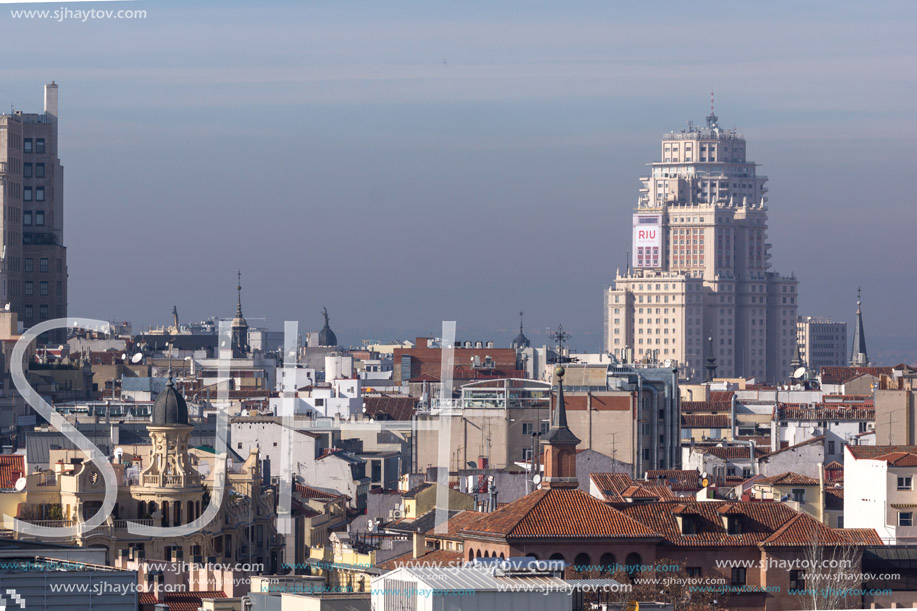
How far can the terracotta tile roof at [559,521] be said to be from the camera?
30.4m

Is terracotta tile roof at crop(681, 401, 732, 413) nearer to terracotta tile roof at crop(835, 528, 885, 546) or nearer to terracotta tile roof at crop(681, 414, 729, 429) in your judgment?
terracotta tile roof at crop(681, 414, 729, 429)

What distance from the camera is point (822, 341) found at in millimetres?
185750

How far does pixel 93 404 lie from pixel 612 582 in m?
34.9

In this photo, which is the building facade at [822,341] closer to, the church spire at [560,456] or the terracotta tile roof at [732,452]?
the terracotta tile roof at [732,452]

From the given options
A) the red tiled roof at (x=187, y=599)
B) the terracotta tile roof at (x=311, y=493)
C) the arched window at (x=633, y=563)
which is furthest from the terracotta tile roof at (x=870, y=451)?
the red tiled roof at (x=187, y=599)

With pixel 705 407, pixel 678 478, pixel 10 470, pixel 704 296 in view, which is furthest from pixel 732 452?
pixel 704 296

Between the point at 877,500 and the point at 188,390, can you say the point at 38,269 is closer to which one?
the point at 188,390

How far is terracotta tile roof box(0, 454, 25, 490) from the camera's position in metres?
34.9

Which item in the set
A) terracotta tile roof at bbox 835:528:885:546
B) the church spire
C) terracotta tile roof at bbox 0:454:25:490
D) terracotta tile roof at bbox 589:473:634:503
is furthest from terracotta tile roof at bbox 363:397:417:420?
terracotta tile roof at bbox 835:528:885:546

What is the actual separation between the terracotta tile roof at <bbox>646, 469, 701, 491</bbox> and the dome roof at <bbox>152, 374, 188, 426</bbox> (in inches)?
507


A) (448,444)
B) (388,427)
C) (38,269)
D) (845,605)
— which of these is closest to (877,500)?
(845,605)

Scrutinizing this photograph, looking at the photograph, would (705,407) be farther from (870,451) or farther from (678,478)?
(870,451)

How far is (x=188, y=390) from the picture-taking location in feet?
217

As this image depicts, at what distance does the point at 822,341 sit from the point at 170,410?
15588 centimetres
